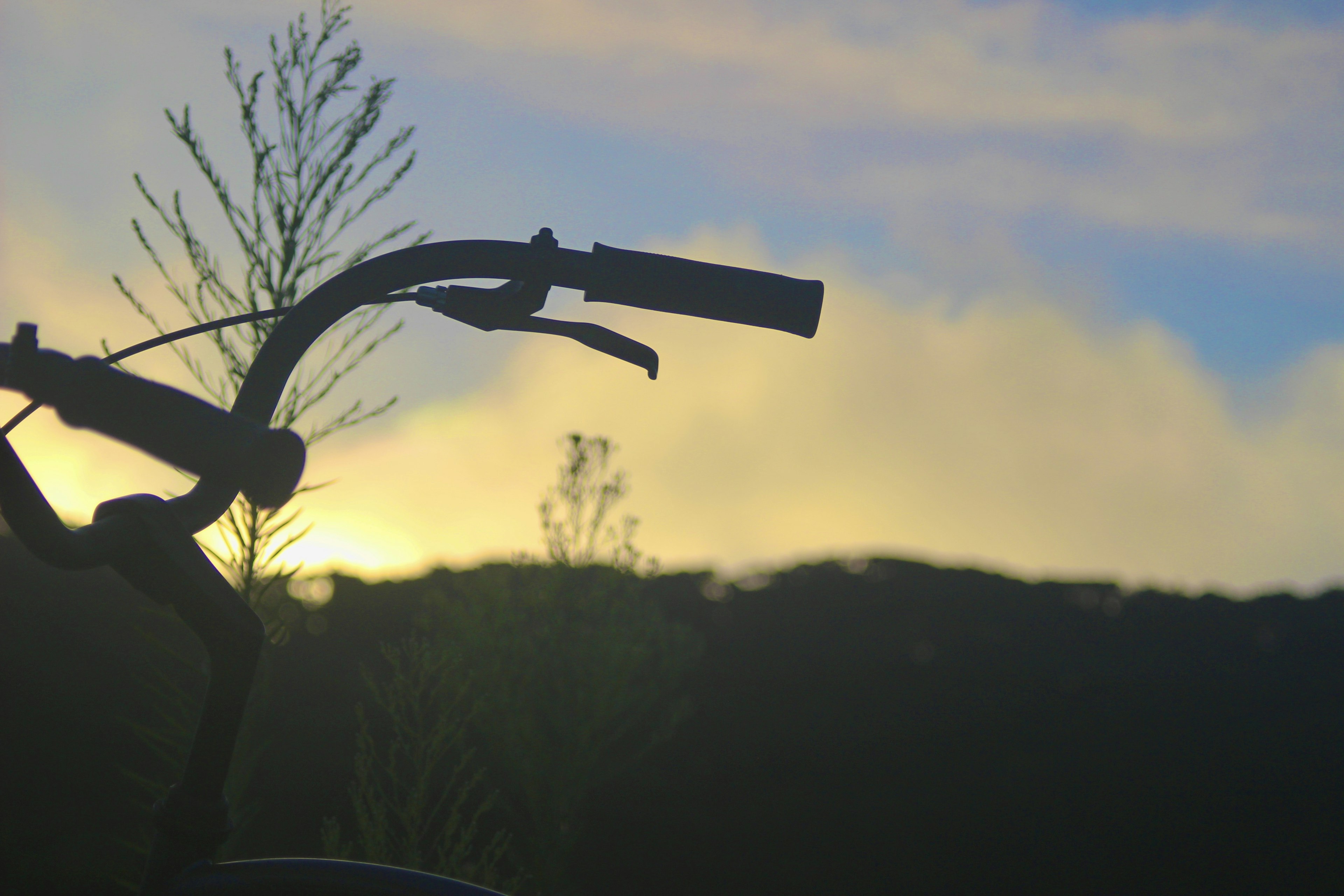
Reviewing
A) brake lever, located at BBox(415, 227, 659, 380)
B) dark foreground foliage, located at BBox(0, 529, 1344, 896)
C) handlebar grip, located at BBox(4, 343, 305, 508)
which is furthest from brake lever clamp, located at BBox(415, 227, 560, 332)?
dark foreground foliage, located at BBox(0, 529, 1344, 896)

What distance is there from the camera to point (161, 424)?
0.80 meters

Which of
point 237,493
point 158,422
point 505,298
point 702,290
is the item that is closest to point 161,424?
point 158,422

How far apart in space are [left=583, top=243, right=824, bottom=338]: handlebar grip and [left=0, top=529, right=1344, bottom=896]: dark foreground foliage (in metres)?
5.94

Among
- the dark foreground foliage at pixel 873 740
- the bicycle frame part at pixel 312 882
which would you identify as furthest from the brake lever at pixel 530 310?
the dark foreground foliage at pixel 873 740

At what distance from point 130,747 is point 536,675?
495 cm

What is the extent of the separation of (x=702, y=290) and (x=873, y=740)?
34.8ft

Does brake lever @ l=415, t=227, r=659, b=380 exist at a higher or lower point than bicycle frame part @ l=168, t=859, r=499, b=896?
higher

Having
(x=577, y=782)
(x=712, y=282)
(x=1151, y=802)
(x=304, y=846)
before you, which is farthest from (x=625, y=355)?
(x=1151, y=802)

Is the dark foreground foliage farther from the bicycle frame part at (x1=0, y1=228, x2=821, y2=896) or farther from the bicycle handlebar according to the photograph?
the bicycle handlebar

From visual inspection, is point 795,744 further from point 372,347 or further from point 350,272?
point 350,272

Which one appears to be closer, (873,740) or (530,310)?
(530,310)

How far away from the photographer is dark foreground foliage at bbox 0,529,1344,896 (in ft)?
27.5

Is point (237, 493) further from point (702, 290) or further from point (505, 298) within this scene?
point (702, 290)

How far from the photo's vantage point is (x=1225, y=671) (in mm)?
11445
